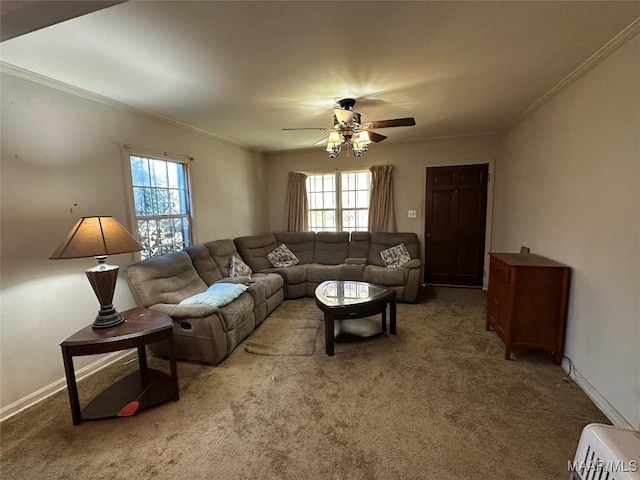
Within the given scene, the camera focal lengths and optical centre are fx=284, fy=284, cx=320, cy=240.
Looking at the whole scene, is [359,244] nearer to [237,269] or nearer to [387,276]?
[387,276]

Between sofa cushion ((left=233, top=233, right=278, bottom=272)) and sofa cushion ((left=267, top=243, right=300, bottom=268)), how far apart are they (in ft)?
0.27

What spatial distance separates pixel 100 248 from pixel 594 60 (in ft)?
12.1

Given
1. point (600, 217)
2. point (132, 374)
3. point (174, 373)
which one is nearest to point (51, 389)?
point (132, 374)

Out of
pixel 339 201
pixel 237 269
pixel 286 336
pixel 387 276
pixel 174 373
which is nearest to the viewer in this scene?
pixel 174 373

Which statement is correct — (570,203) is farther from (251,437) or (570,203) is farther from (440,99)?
(251,437)

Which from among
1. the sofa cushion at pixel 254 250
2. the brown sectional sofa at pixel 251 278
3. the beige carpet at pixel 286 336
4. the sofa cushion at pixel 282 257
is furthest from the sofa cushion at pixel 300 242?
the beige carpet at pixel 286 336

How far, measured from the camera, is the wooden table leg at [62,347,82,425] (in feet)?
6.04

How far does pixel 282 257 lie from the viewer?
4727 mm

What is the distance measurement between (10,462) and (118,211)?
76.8 inches

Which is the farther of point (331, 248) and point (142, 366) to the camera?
point (331, 248)

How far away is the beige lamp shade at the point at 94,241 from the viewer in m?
1.89

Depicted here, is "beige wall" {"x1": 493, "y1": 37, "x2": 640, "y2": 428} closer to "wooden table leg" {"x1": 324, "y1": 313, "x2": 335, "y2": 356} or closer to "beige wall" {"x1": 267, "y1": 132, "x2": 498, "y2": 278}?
"beige wall" {"x1": 267, "y1": 132, "x2": 498, "y2": 278}

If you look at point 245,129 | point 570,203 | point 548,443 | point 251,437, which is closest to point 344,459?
point 251,437

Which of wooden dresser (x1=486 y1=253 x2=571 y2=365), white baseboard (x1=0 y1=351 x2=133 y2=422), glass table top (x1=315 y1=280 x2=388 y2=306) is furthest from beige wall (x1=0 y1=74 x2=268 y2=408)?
wooden dresser (x1=486 y1=253 x2=571 y2=365)
